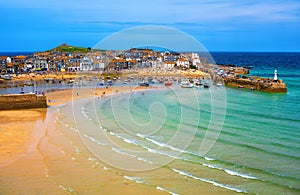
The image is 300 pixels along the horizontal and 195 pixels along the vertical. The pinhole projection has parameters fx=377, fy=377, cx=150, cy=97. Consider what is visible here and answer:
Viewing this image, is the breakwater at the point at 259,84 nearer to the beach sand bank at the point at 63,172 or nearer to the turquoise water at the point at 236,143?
the turquoise water at the point at 236,143

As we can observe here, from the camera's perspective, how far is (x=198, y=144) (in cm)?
1672

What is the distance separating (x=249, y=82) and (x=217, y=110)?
21601 millimetres

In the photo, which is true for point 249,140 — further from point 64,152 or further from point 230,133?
point 64,152

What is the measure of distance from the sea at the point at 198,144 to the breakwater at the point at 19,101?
2169 millimetres

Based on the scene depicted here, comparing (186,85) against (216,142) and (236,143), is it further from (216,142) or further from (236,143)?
(236,143)

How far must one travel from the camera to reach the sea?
11891 millimetres

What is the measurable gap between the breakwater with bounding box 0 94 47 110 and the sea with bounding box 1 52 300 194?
217 cm

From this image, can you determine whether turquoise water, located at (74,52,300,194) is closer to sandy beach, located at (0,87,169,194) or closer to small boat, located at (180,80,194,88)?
sandy beach, located at (0,87,169,194)

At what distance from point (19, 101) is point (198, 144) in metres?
16.1

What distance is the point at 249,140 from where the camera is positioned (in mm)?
17266

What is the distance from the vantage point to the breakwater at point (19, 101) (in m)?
27.2

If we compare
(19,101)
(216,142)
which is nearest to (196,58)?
(19,101)

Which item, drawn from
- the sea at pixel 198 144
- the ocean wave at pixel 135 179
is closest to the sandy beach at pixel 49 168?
the ocean wave at pixel 135 179

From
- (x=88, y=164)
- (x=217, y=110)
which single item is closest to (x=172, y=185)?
(x=88, y=164)
